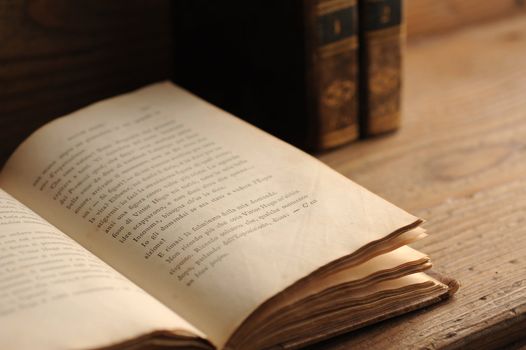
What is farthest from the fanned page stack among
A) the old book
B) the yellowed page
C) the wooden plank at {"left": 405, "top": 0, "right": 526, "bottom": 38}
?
the wooden plank at {"left": 405, "top": 0, "right": 526, "bottom": 38}

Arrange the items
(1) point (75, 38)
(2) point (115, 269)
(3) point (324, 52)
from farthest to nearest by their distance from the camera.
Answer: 1. (1) point (75, 38)
2. (3) point (324, 52)
3. (2) point (115, 269)

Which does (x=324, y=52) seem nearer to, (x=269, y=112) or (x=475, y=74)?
(x=269, y=112)

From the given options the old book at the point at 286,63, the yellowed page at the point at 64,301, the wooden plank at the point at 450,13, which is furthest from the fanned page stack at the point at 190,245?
the wooden plank at the point at 450,13

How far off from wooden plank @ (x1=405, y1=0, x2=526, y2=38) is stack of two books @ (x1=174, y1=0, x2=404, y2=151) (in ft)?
1.19

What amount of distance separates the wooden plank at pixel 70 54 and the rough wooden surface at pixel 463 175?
1.02ft

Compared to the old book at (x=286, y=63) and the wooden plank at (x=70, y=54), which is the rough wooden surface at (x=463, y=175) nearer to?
the old book at (x=286, y=63)

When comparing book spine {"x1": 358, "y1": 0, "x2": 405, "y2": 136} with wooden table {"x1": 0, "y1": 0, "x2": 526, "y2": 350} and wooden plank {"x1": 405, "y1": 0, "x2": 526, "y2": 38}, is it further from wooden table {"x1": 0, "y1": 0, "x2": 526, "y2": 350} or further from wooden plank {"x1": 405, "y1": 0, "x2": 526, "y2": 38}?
wooden plank {"x1": 405, "y1": 0, "x2": 526, "y2": 38}

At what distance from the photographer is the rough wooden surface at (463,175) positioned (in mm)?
837

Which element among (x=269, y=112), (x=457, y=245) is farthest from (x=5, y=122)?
(x=457, y=245)

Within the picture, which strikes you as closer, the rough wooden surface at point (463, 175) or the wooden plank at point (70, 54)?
the rough wooden surface at point (463, 175)

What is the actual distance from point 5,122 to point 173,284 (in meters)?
0.51

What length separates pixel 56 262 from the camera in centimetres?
78

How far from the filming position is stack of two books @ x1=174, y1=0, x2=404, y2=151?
44.7 inches

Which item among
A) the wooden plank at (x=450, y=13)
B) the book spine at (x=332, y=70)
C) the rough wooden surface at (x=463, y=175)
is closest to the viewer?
the rough wooden surface at (x=463, y=175)
